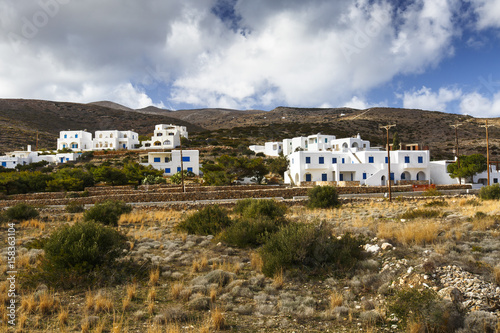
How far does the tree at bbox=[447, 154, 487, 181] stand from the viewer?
38.8 metres

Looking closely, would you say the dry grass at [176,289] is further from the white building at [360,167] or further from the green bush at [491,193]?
the white building at [360,167]

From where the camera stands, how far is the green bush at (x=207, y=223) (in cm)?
1252

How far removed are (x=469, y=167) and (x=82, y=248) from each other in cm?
4456

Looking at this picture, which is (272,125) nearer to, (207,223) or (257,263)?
(207,223)

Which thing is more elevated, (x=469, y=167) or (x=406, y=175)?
(x=469, y=167)

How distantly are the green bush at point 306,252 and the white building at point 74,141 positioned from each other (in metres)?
75.2

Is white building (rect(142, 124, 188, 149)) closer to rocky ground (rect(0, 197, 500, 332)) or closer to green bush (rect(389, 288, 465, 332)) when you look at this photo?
rocky ground (rect(0, 197, 500, 332))

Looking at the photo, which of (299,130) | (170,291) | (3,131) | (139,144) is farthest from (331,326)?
(3,131)

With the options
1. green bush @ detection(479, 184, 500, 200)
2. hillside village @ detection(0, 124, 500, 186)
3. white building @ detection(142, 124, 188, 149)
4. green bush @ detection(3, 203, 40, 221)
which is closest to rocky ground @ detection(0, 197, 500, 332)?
green bush @ detection(3, 203, 40, 221)

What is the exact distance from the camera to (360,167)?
42906 mm

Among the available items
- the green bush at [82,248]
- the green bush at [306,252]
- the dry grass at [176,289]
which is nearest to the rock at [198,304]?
the dry grass at [176,289]

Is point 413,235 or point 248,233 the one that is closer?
point 413,235

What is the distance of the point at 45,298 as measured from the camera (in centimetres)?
562

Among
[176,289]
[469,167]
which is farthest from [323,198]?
[469,167]
